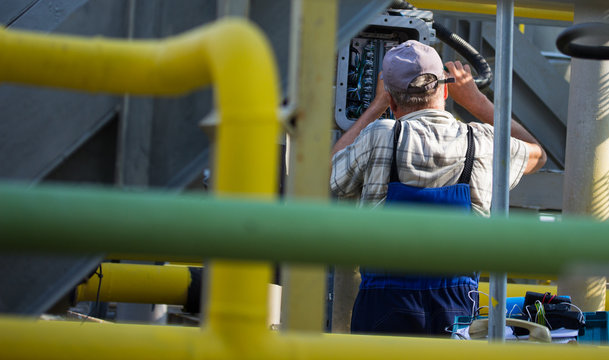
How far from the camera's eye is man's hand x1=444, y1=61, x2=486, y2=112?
127 inches

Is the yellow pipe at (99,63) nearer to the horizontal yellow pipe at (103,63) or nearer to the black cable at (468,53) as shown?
the horizontal yellow pipe at (103,63)

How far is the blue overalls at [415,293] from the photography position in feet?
9.18

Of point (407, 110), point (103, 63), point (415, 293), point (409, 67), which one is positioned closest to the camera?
point (103, 63)

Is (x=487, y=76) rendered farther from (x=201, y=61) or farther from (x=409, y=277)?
(x=201, y=61)

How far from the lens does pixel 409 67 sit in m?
2.94

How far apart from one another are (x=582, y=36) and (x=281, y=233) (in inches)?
52.3

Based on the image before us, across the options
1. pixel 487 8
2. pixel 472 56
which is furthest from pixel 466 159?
pixel 487 8

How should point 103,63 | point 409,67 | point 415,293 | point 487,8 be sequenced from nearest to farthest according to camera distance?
point 103,63 → point 415,293 → point 409,67 → point 487,8

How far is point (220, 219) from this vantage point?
955mm

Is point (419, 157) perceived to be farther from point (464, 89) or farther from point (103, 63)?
point (103, 63)

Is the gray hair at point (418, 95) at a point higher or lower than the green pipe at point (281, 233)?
higher

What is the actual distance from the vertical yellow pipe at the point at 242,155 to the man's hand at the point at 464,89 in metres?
2.19

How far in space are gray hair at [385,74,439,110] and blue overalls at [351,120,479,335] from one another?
20 centimetres

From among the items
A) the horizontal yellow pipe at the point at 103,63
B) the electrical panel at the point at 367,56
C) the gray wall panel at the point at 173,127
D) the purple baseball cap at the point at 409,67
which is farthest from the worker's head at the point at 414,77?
the horizontal yellow pipe at the point at 103,63
